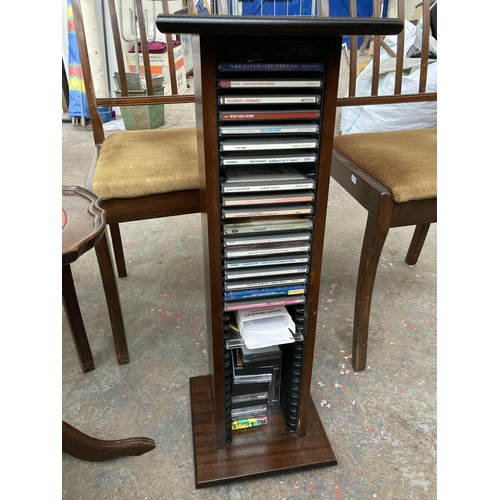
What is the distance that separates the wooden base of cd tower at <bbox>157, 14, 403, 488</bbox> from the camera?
0.49 m

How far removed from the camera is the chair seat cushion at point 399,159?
3.12ft

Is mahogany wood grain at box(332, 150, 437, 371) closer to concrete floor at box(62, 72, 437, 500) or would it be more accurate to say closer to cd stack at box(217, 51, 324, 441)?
concrete floor at box(62, 72, 437, 500)

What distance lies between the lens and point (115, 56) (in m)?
2.51

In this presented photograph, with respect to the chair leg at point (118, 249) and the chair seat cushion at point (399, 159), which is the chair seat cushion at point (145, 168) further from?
the chair seat cushion at point (399, 159)

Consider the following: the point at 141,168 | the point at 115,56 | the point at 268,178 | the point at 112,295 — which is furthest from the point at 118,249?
the point at 115,56

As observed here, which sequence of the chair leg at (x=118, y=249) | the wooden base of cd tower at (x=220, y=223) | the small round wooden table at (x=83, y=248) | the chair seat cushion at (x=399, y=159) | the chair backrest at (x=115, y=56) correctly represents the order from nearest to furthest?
the wooden base of cd tower at (x=220, y=223) → the small round wooden table at (x=83, y=248) → the chair seat cushion at (x=399, y=159) → the chair backrest at (x=115, y=56) → the chair leg at (x=118, y=249)

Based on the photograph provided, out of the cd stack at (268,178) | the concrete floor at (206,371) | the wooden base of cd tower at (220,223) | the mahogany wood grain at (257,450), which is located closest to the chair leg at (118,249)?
the concrete floor at (206,371)

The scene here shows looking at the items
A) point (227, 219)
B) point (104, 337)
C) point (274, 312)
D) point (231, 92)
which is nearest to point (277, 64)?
point (231, 92)

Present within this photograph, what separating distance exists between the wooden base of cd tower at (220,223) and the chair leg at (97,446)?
124 millimetres

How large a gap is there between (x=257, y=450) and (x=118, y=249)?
851 mm

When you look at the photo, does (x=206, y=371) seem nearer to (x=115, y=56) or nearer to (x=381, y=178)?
(x=381, y=178)

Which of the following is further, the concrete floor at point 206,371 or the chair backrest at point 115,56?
the chair backrest at point 115,56

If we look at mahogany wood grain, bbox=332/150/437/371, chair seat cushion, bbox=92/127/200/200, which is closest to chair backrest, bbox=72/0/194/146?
chair seat cushion, bbox=92/127/200/200

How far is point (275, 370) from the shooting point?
2.95ft
